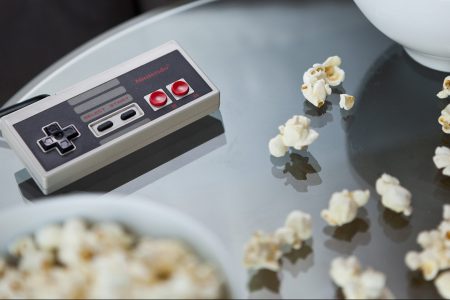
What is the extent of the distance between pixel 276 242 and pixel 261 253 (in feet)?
0.06

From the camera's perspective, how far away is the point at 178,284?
589 millimetres

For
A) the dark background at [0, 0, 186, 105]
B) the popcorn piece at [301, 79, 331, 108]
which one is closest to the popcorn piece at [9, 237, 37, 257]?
the popcorn piece at [301, 79, 331, 108]

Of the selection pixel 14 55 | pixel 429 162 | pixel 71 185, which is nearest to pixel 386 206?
pixel 429 162

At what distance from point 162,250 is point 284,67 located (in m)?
0.36

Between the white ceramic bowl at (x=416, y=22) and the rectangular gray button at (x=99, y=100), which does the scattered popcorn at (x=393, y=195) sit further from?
the rectangular gray button at (x=99, y=100)

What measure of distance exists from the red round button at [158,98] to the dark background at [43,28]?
0.56 m

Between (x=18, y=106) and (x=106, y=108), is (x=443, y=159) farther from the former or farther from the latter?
(x=18, y=106)

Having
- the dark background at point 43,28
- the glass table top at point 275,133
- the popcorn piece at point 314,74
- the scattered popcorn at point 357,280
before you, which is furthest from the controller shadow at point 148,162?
the dark background at point 43,28

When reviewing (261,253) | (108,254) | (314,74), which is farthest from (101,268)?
(314,74)

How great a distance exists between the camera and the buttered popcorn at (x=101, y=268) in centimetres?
59

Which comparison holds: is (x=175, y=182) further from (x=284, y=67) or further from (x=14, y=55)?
(x=14, y=55)

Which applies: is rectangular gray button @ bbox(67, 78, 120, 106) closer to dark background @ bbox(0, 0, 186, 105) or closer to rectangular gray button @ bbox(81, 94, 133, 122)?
rectangular gray button @ bbox(81, 94, 133, 122)

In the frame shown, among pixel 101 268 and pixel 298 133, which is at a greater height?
pixel 101 268

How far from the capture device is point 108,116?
837 mm
